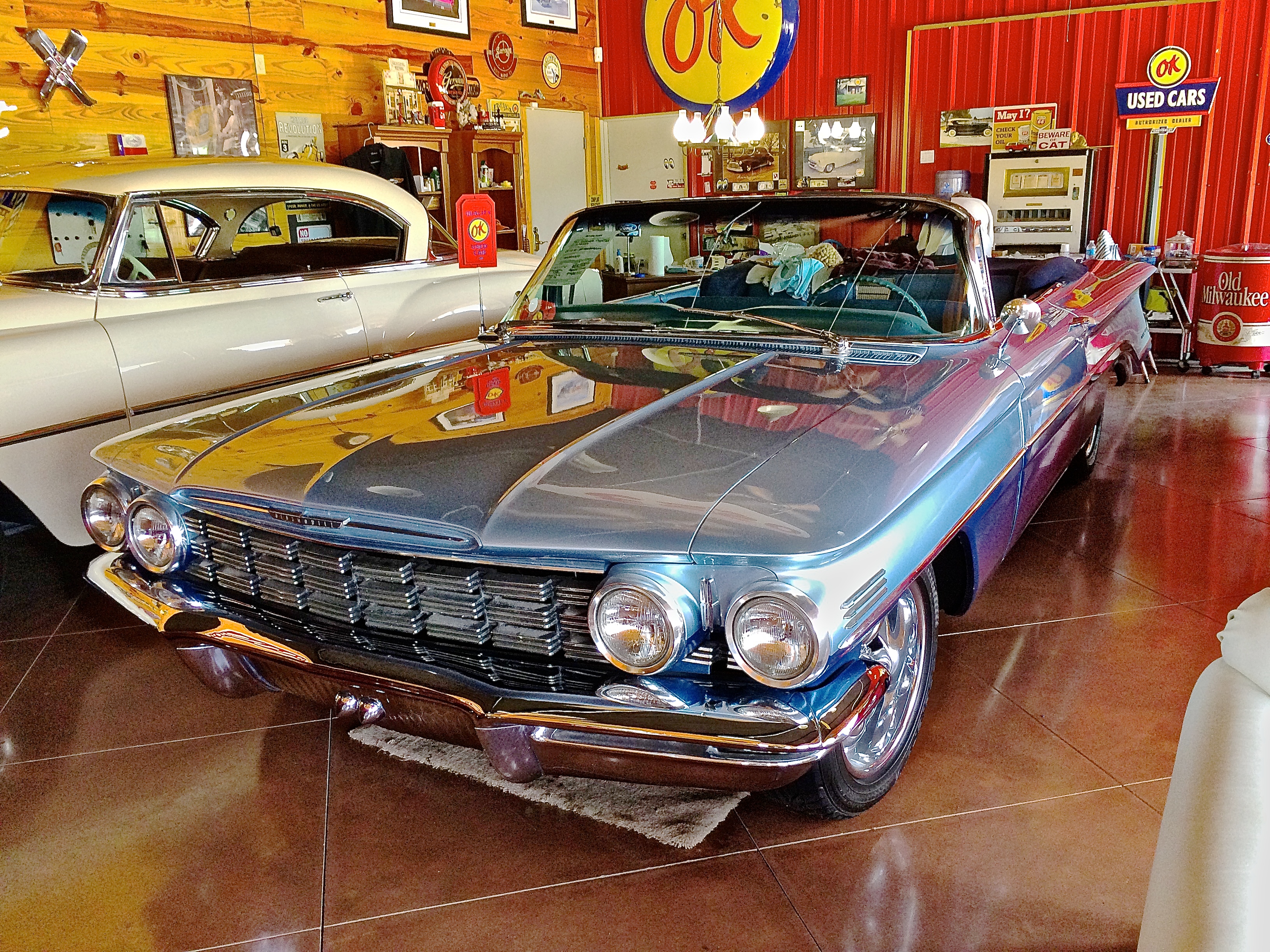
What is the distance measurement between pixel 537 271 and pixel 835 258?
3.38 feet

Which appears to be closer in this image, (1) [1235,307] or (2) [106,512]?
(2) [106,512]

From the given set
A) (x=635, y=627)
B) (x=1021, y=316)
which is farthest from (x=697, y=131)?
(x=635, y=627)

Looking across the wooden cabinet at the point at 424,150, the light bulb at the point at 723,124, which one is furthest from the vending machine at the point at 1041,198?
the wooden cabinet at the point at 424,150

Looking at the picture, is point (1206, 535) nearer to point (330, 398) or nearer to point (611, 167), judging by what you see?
point (330, 398)

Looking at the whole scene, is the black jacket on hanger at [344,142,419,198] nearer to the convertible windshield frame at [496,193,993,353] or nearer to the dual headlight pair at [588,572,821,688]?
the convertible windshield frame at [496,193,993,353]

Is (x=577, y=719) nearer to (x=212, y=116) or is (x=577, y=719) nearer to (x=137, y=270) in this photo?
(x=137, y=270)

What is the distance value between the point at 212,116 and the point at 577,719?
6.31m

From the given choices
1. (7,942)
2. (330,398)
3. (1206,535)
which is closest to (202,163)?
(330,398)

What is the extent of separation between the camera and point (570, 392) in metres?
2.44

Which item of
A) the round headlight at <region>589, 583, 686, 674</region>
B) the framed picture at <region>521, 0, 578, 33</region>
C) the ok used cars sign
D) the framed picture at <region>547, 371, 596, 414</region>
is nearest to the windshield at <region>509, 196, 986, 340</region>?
the framed picture at <region>547, 371, 596, 414</region>

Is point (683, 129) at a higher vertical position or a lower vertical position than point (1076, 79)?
lower

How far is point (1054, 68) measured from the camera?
802cm

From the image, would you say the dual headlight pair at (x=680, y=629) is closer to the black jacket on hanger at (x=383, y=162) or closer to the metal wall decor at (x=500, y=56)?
the black jacket on hanger at (x=383, y=162)

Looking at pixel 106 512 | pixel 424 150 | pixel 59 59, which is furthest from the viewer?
pixel 424 150
